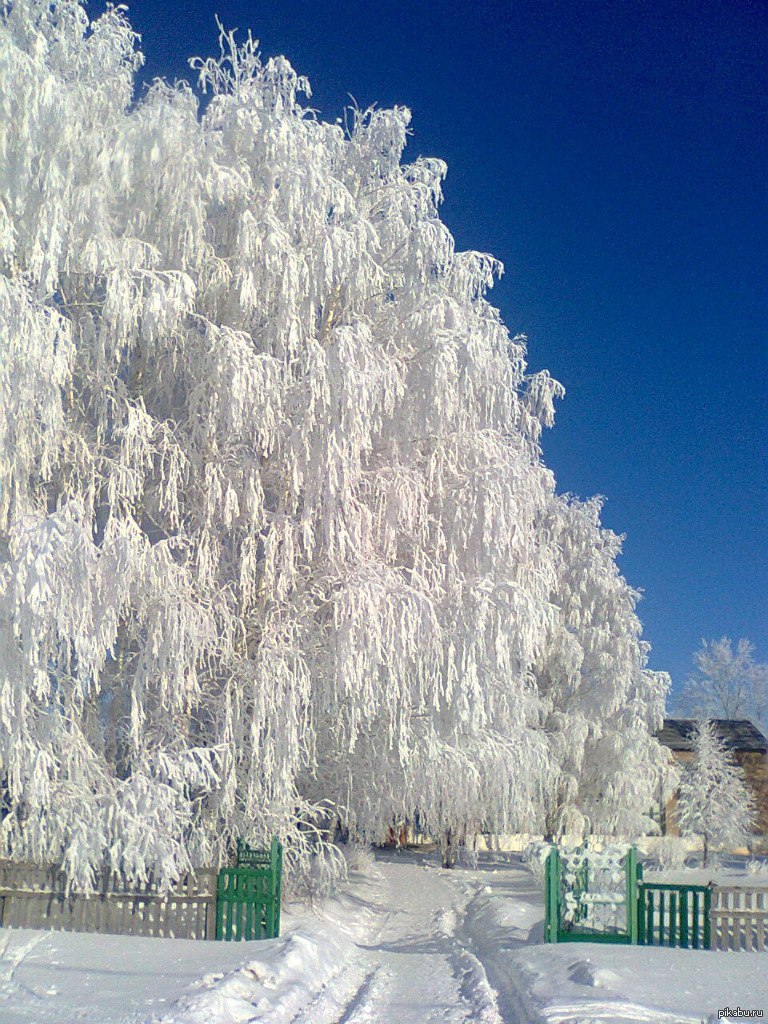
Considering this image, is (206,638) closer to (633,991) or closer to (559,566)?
(633,991)

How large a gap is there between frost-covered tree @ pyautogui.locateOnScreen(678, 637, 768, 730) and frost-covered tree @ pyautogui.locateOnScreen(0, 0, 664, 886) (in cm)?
4680

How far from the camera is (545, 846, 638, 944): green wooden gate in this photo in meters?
11.5

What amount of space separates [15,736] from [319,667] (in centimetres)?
354

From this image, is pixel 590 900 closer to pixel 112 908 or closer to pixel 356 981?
pixel 356 981

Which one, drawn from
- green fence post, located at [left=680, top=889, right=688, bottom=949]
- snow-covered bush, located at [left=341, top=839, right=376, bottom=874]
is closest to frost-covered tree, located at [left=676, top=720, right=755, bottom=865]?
snow-covered bush, located at [left=341, top=839, right=376, bottom=874]

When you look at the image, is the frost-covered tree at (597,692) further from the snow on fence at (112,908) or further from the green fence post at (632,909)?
the snow on fence at (112,908)

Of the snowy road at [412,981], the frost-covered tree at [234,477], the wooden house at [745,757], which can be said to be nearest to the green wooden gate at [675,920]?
the snowy road at [412,981]

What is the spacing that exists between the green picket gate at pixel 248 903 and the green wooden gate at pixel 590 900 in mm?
3185

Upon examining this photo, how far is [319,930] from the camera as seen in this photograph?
12250mm

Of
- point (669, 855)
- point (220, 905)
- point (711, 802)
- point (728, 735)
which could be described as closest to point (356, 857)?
point (669, 855)

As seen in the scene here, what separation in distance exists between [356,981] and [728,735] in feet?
114

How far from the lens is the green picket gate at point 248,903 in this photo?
11250 mm

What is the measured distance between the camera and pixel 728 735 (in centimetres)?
4125

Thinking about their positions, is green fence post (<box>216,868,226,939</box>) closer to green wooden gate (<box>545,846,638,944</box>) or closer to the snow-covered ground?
the snow-covered ground
